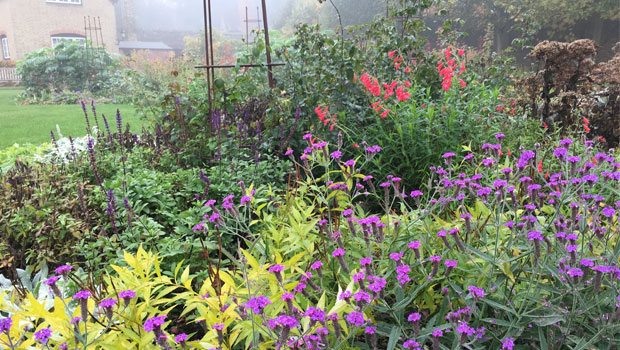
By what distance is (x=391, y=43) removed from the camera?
3.96 meters

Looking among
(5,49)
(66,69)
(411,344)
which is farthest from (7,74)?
(411,344)

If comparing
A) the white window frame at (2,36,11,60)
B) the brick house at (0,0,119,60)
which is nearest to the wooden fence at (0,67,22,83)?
the brick house at (0,0,119,60)

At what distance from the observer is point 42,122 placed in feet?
29.1

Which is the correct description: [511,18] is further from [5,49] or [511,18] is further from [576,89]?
[5,49]

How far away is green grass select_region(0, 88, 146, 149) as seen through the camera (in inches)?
288

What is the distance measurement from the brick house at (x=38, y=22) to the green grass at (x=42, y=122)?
15099 millimetres

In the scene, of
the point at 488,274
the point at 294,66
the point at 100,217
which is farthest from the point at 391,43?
the point at 488,274

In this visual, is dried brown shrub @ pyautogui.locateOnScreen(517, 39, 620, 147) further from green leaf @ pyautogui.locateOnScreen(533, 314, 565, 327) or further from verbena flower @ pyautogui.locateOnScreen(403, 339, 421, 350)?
verbena flower @ pyautogui.locateOnScreen(403, 339, 421, 350)

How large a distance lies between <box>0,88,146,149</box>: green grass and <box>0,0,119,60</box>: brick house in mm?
15099

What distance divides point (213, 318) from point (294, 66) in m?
2.83

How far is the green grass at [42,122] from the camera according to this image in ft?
24.0

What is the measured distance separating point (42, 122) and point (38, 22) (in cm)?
2104

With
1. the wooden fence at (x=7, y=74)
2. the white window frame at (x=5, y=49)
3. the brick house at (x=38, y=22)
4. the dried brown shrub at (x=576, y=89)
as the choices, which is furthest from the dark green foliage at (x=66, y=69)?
the dried brown shrub at (x=576, y=89)

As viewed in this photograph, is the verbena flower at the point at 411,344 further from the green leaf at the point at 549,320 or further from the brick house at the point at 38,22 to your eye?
the brick house at the point at 38,22
